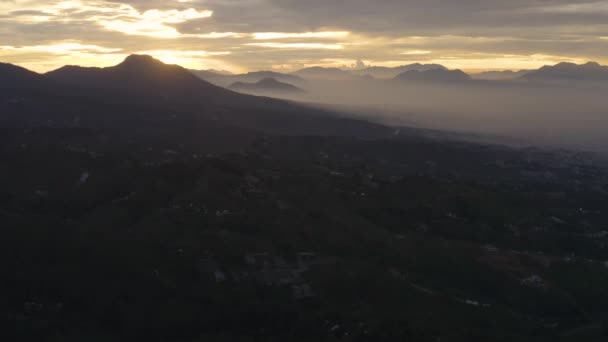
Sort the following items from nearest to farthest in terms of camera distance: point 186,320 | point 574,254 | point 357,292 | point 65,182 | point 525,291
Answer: point 186,320
point 357,292
point 525,291
point 574,254
point 65,182

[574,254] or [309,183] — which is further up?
[309,183]

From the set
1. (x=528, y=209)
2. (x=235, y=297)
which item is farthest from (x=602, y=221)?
(x=235, y=297)

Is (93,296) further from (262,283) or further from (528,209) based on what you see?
(528,209)

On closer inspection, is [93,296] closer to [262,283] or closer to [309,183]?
[262,283]

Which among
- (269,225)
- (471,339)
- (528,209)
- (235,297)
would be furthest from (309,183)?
(471,339)

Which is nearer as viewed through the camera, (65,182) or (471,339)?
(471,339)

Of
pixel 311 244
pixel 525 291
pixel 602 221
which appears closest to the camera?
pixel 525 291
